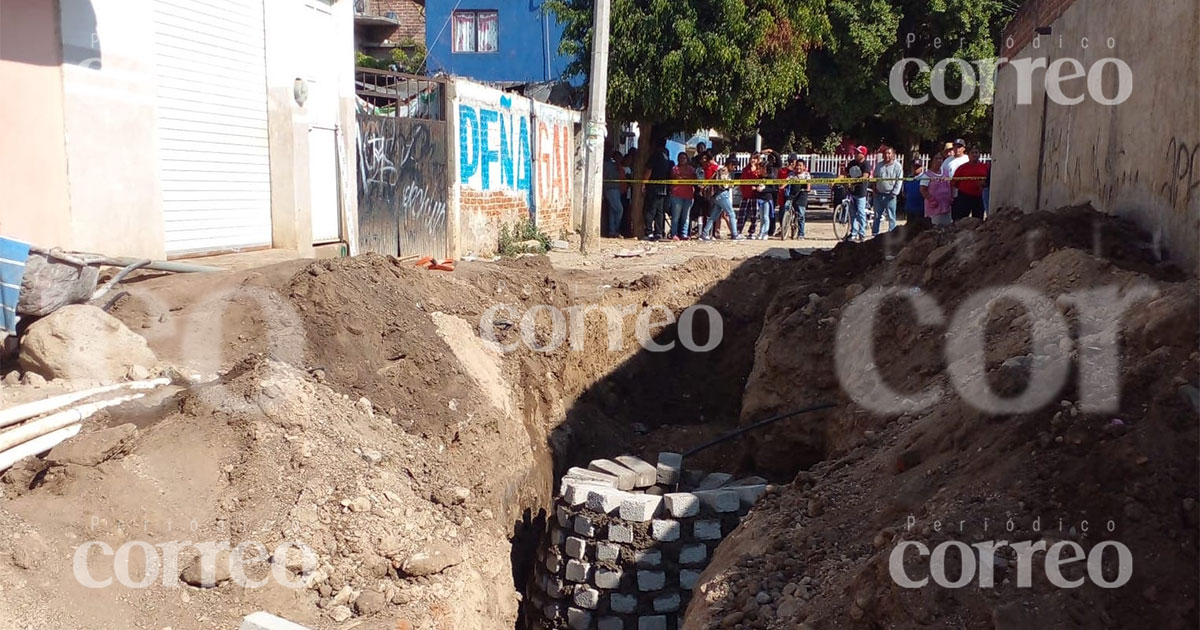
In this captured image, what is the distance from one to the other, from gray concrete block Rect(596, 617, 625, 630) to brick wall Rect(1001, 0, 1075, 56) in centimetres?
600

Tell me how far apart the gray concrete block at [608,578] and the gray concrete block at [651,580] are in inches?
7.0

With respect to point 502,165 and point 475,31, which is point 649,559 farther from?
point 475,31

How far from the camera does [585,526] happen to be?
259 inches

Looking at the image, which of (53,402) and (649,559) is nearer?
(53,402)

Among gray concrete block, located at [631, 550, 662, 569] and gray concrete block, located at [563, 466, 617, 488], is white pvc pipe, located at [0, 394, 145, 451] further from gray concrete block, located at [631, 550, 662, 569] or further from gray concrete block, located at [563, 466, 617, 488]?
gray concrete block, located at [631, 550, 662, 569]

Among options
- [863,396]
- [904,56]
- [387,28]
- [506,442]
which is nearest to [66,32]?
[506,442]

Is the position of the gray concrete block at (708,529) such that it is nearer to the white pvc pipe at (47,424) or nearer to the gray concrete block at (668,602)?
→ the gray concrete block at (668,602)

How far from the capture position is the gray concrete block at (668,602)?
20.8 feet

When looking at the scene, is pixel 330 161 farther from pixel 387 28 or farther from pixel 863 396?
pixel 387 28

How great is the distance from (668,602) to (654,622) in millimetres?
169

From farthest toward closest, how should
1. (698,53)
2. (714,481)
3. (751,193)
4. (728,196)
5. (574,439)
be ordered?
(751,193) < (728,196) < (698,53) < (574,439) < (714,481)

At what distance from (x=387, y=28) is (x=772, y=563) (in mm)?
28357

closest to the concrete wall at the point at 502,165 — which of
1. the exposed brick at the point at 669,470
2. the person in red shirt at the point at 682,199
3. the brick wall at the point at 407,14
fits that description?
the person in red shirt at the point at 682,199

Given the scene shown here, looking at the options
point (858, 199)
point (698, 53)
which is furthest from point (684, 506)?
point (698, 53)
